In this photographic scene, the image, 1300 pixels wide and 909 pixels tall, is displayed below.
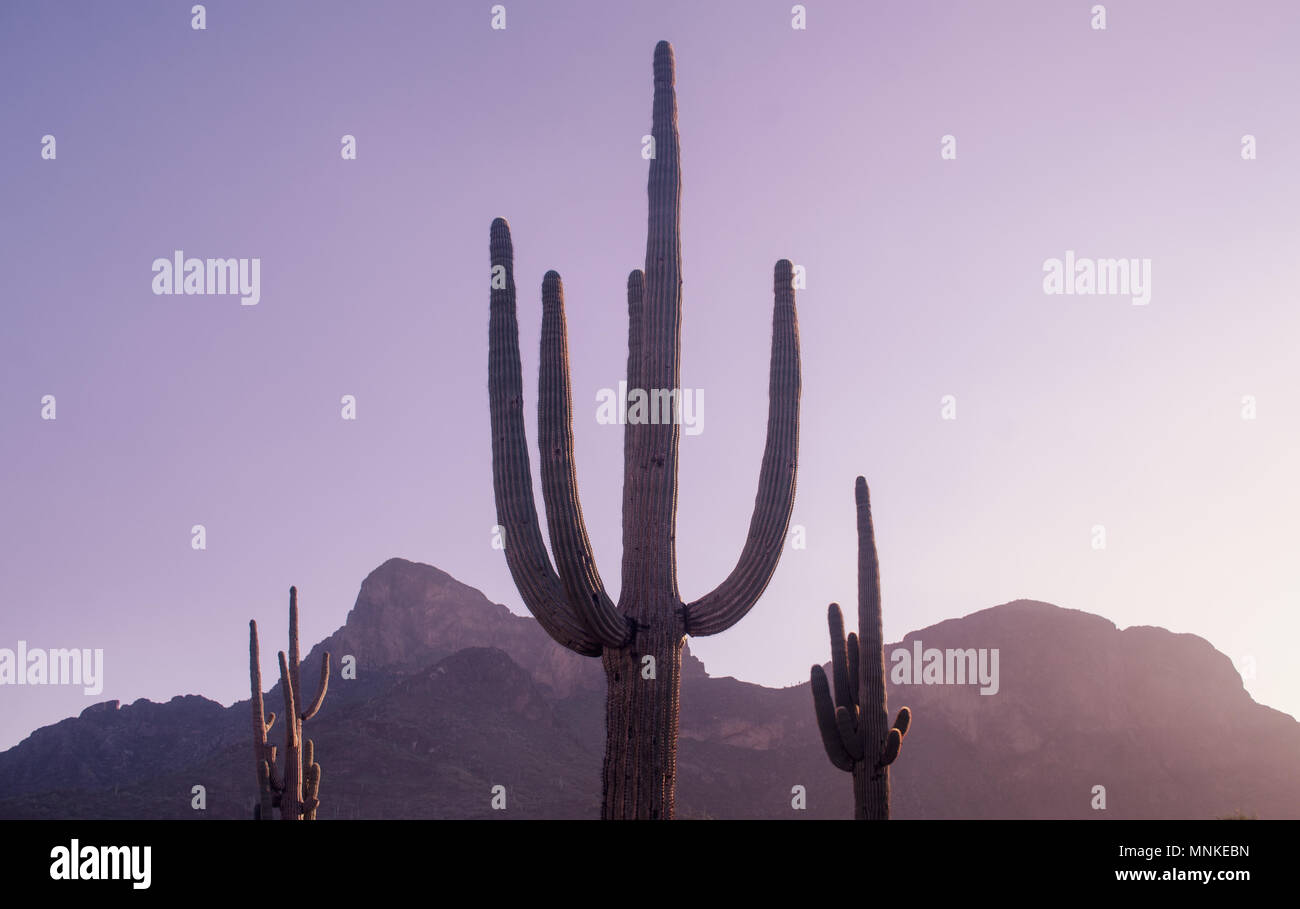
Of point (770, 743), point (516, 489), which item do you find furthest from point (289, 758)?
point (770, 743)

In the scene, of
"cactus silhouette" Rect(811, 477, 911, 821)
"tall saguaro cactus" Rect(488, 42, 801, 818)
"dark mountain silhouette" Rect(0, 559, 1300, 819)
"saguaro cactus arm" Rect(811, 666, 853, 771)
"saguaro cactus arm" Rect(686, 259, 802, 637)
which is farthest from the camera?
"dark mountain silhouette" Rect(0, 559, 1300, 819)

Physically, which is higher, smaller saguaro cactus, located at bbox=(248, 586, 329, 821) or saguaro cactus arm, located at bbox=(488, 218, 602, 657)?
saguaro cactus arm, located at bbox=(488, 218, 602, 657)

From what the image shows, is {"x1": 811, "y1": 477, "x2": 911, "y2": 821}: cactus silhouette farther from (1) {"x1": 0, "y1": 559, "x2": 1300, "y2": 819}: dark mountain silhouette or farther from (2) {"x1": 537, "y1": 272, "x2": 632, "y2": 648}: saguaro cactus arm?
(1) {"x1": 0, "y1": 559, "x2": 1300, "y2": 819}: dark mountain silhouette

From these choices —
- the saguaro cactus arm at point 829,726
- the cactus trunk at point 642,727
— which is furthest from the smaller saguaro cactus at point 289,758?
Result: the cactus trunk at point 642,727

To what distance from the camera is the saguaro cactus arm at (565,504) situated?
9047 millimetres

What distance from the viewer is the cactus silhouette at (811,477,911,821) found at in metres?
15.1

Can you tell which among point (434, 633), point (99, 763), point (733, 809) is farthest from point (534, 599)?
point (434, 633)

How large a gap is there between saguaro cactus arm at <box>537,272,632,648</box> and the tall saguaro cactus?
1 centimetres

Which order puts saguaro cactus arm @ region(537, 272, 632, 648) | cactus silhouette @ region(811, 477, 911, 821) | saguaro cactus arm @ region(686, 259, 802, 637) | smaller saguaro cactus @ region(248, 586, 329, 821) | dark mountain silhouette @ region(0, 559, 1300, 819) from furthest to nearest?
dark mountain silhouette @ region(0, 559, 1300, 819) < smaller saguaro cactus @ region(248, 586, 329, 821) < cactus silhouette @ region(811, 477, 911, 821) < saguaro cactus arm @ region(686, 259, 802, 637) < saguaro cactus arm @ region(537, 272, 632, 648)

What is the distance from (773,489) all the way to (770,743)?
7372 cm

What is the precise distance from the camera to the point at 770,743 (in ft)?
267

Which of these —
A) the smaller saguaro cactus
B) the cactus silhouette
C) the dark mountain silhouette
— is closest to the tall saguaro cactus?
the cactus silhouette
